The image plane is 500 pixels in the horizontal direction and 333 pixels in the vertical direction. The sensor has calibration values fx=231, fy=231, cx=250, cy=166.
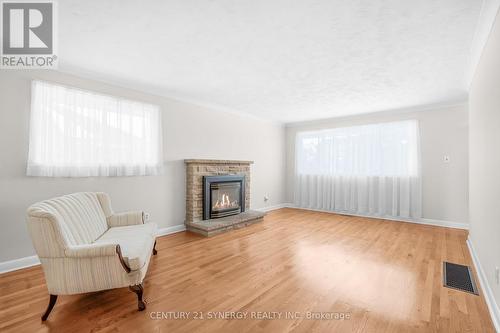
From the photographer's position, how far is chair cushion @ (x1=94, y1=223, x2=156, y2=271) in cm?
203

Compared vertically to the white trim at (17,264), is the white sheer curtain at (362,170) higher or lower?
higher

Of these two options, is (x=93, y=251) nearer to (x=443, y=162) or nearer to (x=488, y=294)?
(x=488, y=294)

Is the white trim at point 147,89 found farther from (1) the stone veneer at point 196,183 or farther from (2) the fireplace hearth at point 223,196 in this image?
(2) the fireplace hearth at point 223,196

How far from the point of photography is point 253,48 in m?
2.60

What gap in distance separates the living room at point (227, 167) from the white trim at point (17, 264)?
26 millimetres

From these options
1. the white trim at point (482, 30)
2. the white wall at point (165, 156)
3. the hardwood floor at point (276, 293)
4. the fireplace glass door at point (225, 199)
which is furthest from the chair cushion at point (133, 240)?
the white trim at point (482, 30)

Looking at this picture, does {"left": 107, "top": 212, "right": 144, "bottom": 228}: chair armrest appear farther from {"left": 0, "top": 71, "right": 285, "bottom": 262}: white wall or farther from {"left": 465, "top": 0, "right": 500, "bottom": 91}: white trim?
{"left": 465, "top": 0, "right": 500, "bottom": 91}: white trim

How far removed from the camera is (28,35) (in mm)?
2354

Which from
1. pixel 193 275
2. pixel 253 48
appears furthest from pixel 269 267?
pixel 253 48

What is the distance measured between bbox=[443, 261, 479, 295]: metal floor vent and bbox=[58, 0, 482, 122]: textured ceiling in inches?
100

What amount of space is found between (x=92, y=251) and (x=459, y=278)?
12.2 ft

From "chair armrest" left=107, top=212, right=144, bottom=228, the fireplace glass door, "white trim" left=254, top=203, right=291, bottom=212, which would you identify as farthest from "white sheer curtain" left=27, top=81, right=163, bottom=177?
"white trim" left=254, top=203, right=291, bottom=212

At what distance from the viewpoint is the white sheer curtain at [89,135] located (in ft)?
9.62

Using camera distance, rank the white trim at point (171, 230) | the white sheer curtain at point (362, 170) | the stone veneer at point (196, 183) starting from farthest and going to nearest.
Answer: the white sheer curtain at point (362, 170), the stone veneer at point (196, 183), the white trim at point (171, 230)
